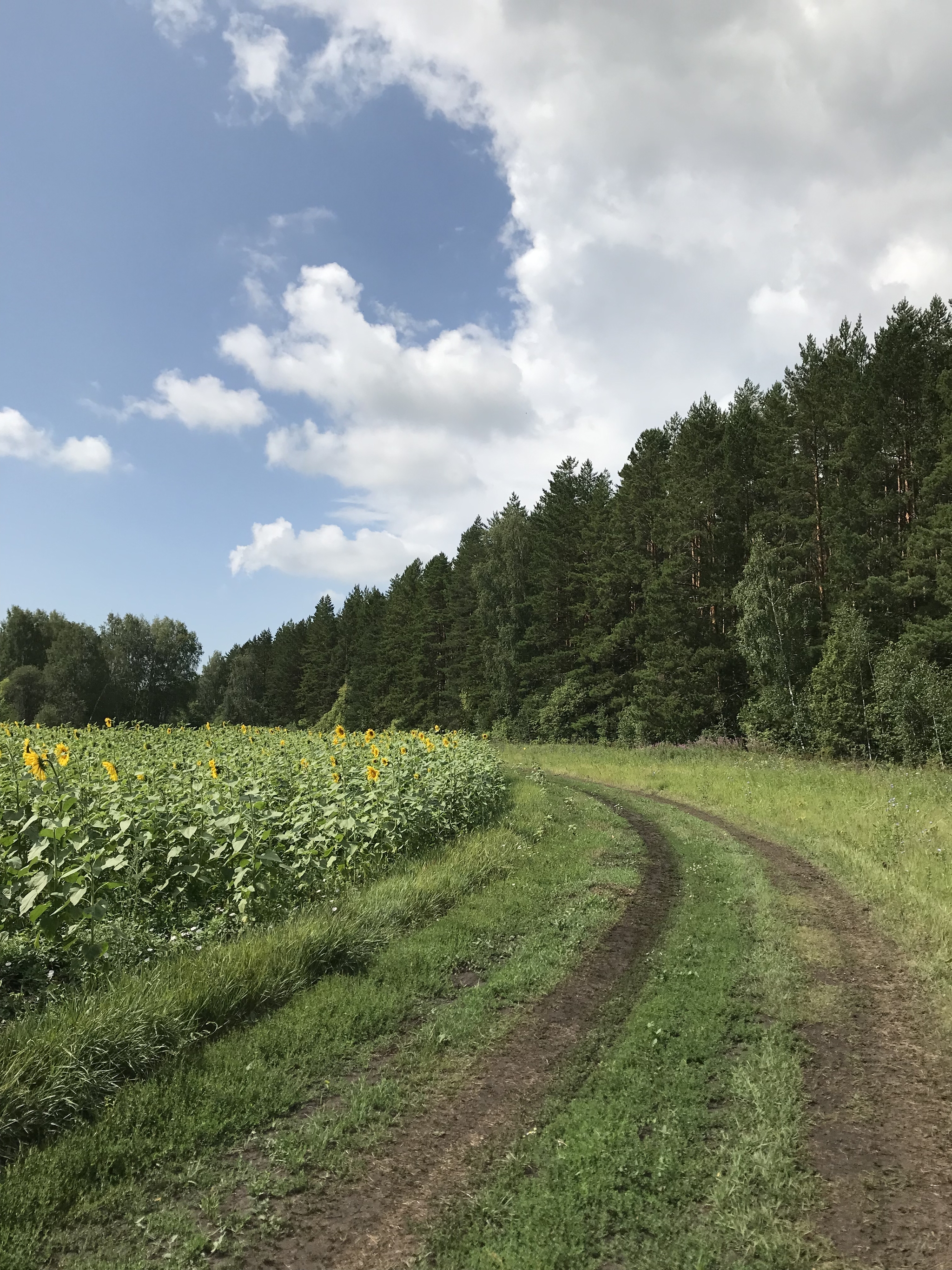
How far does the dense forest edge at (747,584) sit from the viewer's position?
25.4m

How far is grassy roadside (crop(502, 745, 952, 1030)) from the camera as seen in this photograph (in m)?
7.60

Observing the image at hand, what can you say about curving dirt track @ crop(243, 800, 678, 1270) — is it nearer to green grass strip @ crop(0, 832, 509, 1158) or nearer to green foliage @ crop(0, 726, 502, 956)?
green grass strip @ crop(0, 832, 509, 1158)

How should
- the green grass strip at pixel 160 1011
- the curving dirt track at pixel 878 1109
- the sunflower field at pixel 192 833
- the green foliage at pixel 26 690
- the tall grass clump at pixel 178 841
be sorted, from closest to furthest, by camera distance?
the curving dirt track at pixel 878 1109
the green grass strip at pixel 160 1011
the tall grass clump at pixel 178 841
the sunflower field at pixel 192 833
the green foliage at pixel 26 690

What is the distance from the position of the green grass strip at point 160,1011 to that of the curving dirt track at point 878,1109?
3.97 meters

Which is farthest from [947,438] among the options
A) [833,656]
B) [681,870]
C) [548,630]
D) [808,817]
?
[548,630]

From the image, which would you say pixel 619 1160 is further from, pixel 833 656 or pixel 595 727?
pixel 595 727

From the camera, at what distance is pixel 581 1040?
5094mm

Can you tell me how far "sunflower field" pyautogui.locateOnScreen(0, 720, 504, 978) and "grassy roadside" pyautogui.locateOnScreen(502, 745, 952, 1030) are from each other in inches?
242

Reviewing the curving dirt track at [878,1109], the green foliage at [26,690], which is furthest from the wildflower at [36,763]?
the green foliage at [26,690]

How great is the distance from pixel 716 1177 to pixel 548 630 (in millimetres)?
41872

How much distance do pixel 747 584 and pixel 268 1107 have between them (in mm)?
29408

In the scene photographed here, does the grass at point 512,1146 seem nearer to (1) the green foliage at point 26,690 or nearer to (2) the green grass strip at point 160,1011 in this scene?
(2) the green grass strip at point 160,1011

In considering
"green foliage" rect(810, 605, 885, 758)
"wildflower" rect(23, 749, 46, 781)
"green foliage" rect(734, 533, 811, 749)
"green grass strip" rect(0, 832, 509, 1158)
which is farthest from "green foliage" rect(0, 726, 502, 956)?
"green foliage" rect(734, 533, 811, 749)

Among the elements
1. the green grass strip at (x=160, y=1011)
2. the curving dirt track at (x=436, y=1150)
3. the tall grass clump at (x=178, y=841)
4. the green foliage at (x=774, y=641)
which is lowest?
the curving dirt track at (x=436, y=1150)
